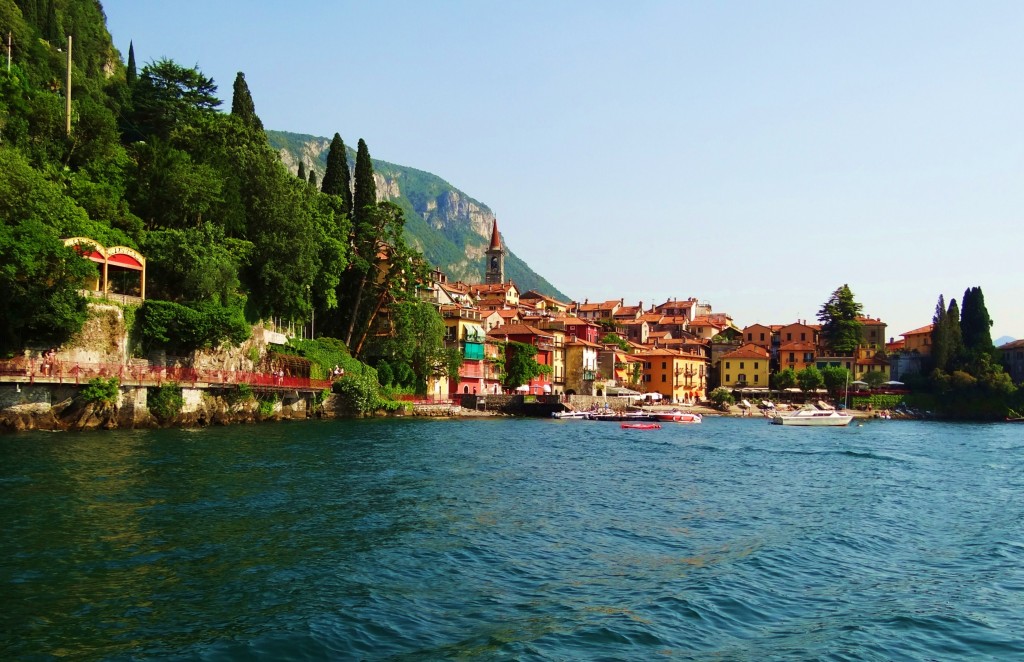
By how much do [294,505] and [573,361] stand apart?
69.4 metres

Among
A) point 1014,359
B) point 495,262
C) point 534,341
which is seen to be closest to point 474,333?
point 534,341

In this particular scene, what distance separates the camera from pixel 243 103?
61.0m

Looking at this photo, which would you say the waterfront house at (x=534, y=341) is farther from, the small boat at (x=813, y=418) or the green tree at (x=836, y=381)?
the green tree at (x=836, y=381)

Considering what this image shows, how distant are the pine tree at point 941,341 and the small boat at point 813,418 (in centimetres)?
3070

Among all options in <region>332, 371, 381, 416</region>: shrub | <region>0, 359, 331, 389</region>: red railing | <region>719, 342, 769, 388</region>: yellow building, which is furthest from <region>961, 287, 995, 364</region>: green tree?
<region>0, 359, 331, 389</region>: red railing

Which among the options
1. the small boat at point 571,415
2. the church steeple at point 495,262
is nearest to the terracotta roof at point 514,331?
the small boat at point 571,415

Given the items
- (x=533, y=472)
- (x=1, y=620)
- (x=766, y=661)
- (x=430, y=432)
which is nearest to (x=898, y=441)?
(x=430, y=432)

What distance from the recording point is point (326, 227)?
54.8 meters

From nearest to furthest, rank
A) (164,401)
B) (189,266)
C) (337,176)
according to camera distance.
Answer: (164,401) → (189,266) → (337,176)

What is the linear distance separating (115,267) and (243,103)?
26.5 metres

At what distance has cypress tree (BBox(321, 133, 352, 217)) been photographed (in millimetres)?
61969

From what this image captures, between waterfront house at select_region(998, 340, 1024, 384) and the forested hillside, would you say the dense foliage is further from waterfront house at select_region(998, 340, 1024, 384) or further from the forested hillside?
waterfront house at select_region(998, 340, 1024, 384)

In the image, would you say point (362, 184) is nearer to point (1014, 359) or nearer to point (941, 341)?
point (941, 341)

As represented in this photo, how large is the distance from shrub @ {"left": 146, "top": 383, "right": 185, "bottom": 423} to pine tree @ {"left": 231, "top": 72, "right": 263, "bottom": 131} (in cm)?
2823
